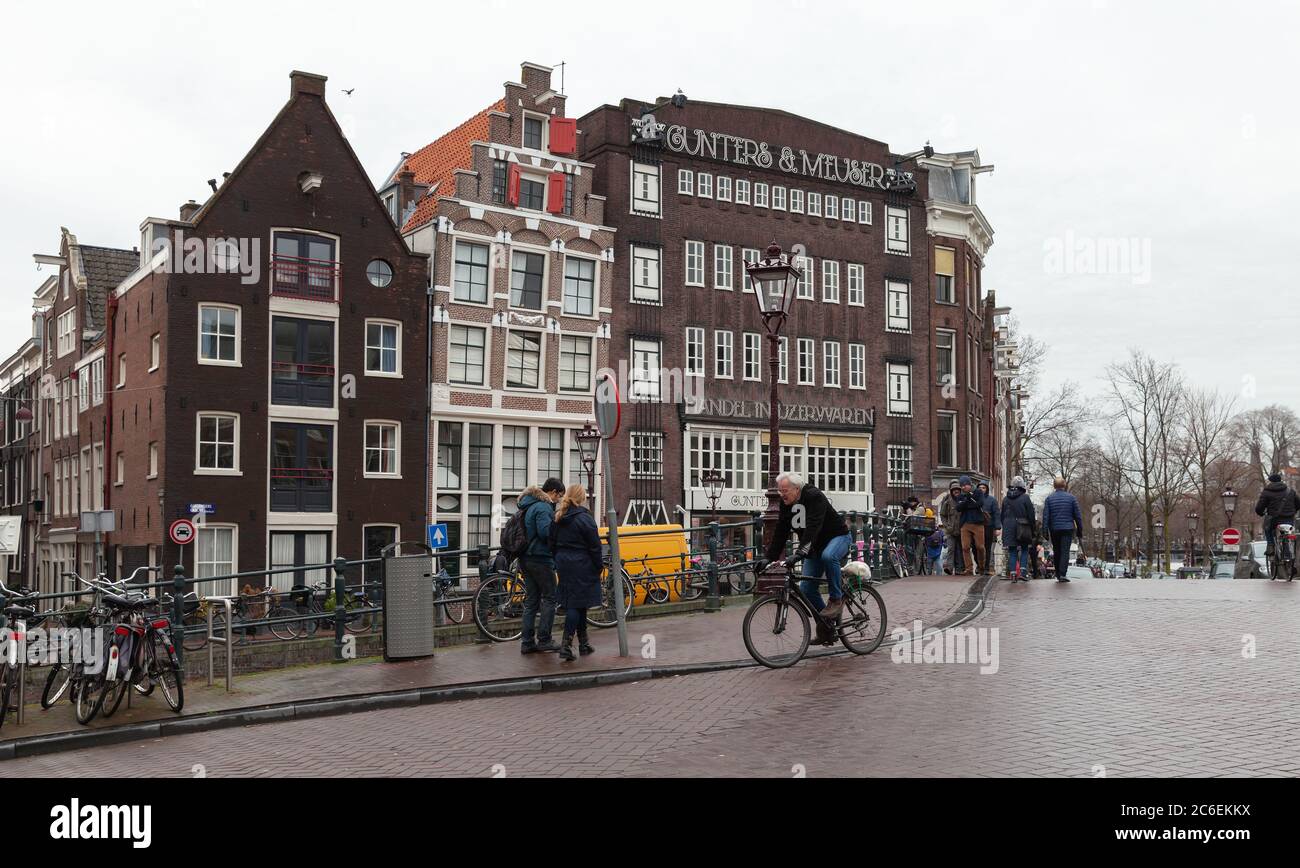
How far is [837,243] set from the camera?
47500 millimetres

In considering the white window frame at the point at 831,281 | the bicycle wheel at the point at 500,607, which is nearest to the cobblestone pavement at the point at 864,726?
the bicycle wheel at the point at 500,607

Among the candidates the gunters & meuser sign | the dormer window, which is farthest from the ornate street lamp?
the gunters & meuser sign

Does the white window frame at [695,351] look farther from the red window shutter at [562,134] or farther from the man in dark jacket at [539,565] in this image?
the man in dark jacket at [539,565]

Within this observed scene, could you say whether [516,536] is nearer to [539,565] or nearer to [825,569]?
[539,565]

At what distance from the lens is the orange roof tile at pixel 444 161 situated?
40.1 meters

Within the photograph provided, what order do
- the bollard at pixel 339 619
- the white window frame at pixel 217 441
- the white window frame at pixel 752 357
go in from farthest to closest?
the white window frame at pixel 752 357 → the white window frame at pixel 217 441 → the bollard at pixel 339 619

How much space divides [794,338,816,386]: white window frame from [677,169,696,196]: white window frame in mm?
7054

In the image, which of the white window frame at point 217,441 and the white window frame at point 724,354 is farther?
the white window frame at point 724,354

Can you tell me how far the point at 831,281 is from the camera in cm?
4728

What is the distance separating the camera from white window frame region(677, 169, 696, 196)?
43.6m

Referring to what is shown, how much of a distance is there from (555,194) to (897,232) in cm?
1613

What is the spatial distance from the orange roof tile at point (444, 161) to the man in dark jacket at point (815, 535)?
29039mm

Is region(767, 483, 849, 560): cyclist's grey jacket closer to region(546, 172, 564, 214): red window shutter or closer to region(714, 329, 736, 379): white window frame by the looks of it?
region(546, 172, 564, 214): red window shutter

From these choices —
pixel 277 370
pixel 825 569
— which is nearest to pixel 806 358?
pixel 277 370
